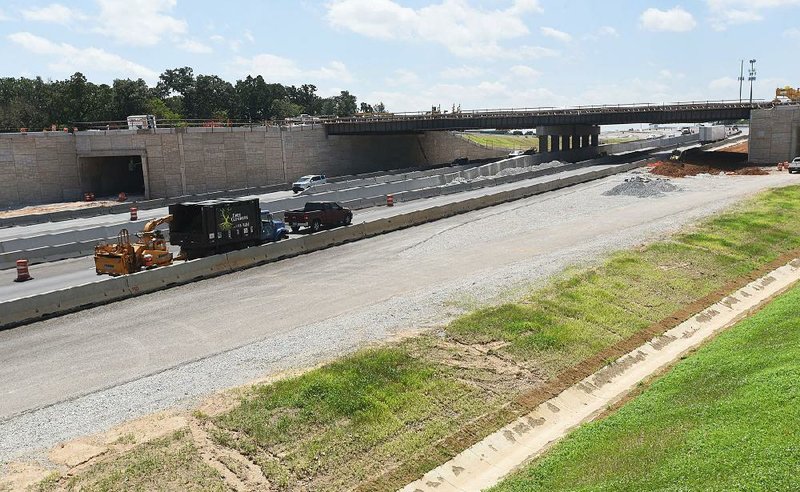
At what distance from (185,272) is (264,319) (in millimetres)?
7804

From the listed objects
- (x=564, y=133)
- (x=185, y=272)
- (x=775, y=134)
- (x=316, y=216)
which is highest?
(x=564, y=133)

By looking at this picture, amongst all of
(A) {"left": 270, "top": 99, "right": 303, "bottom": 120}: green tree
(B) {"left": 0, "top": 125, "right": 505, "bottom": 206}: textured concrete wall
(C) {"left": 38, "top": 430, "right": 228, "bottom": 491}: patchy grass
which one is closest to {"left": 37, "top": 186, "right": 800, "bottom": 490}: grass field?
(C) {"left": 38, "top": 430, "right": 228, "bottom": 491}: patchy grass

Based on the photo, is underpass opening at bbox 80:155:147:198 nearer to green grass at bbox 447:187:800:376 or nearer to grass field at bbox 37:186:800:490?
green grass at bbox 447:187:800:376

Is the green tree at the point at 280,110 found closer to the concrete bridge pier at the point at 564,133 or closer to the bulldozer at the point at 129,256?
the concrete bridge pier at the point at 564,133

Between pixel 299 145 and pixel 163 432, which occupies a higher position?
pixel 299 145

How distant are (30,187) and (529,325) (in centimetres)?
6142

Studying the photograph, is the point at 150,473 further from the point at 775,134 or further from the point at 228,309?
the point at 775,134

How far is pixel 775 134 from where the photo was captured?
70312 mm

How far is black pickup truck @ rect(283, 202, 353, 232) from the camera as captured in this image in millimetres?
40656

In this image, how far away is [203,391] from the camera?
17344 millimetres

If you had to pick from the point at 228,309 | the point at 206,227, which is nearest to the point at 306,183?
the point at 206,227

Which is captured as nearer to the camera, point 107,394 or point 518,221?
point 107,394

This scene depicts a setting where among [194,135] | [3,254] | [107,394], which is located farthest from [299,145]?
[107,394]

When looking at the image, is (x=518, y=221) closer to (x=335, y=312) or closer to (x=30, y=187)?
(x=335, y=312)
